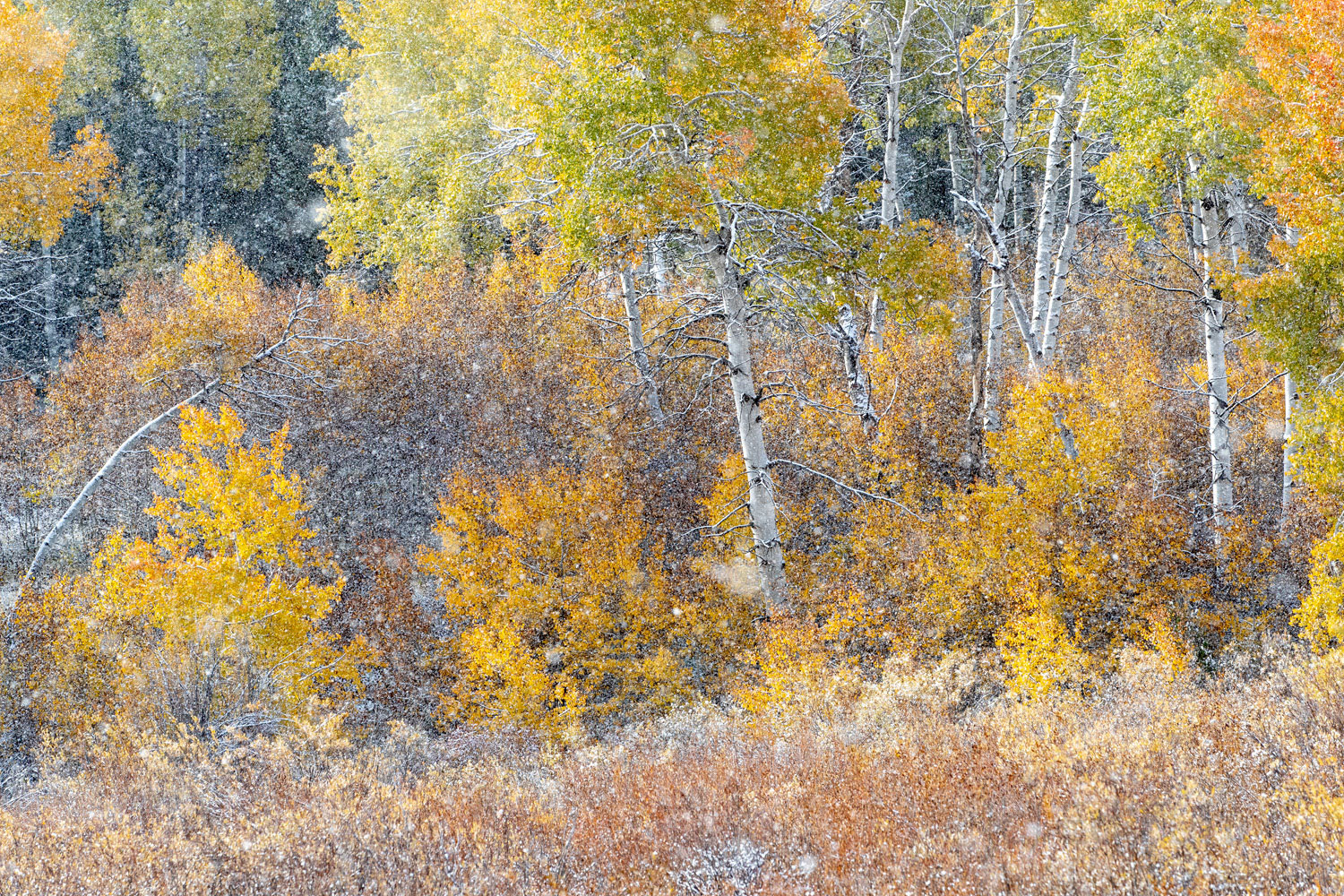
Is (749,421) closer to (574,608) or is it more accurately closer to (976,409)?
(574,608)

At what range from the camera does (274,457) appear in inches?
476

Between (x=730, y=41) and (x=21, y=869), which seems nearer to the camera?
(x=21, y=869)

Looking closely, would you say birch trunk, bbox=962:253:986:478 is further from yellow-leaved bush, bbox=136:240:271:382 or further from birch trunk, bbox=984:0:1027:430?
yellow-leaved bush, bbox=136:240:271:382

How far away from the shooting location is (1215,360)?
36.1 ft

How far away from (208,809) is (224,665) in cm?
483

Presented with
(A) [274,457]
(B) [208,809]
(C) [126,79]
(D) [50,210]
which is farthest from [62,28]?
(B) [208,809]

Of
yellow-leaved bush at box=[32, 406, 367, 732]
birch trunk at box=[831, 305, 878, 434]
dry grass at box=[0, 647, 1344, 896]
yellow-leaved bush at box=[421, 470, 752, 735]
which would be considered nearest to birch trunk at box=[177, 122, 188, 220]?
yellow-leaved bush at box=[32, 406, 367, 732]

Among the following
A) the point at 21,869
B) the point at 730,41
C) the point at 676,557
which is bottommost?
the point at 676,557

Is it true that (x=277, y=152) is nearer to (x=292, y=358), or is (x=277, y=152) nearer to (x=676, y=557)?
(x=292, y=358)

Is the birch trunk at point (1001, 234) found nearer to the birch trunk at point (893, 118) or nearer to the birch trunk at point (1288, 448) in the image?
the birch trunk at point (893, 118)

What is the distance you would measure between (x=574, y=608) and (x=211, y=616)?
187 inches

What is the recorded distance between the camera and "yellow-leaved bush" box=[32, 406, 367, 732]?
10281 millimetres

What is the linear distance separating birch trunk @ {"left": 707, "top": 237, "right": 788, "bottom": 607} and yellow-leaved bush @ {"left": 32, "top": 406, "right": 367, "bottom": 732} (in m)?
5.78

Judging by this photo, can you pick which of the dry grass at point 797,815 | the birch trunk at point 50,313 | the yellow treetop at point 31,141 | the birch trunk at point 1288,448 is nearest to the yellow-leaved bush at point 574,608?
the dry grass at point 797,815
